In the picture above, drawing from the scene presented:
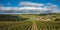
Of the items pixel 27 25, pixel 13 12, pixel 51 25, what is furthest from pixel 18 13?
pixel 51 25

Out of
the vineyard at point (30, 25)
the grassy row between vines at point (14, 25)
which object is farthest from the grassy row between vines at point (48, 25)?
the grassy row between vines at point (14, 25)

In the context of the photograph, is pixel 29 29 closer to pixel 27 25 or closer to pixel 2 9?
pixel 27 25

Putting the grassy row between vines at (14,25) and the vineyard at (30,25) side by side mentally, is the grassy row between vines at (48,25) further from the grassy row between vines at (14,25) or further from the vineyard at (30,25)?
the grassy row between vines at (14,25)

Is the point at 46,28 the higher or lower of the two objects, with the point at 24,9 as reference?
lower

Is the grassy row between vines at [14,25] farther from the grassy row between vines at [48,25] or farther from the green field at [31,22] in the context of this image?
the grassy row between vines at [48,25]

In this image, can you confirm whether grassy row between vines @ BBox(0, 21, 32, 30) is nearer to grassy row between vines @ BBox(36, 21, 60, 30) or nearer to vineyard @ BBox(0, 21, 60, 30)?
vineyard @ BBox(0, 21, 60, 30)

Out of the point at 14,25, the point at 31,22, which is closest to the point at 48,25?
the point at 31,22
